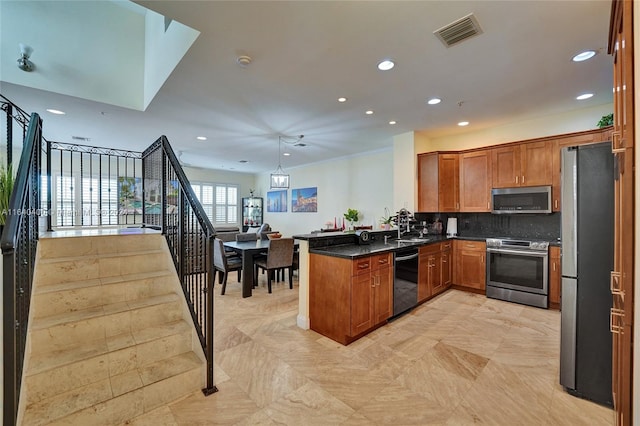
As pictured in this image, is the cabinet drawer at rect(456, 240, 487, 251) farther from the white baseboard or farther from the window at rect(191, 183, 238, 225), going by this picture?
the window at rect(191, 183, 238, 225)

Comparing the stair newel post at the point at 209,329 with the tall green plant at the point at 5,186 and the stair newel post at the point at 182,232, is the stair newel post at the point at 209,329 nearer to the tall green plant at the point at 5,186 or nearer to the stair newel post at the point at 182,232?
the stair newel post at the point at 182,232

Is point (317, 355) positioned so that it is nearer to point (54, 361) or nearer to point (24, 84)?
point (54, 361)

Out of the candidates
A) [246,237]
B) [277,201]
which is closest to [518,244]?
[246,237]

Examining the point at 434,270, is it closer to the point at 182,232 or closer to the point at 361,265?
the point at 361,265

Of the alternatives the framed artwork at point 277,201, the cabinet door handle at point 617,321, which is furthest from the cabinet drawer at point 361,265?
the framed artwork at point 277,201

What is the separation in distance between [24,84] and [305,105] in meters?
3.47

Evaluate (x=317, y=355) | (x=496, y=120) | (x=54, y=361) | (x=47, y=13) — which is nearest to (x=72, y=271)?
(x=54, y=361)

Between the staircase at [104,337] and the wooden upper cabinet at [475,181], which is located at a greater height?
the wooden upper cabinet at [475,181]

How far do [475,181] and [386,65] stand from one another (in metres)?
3.01

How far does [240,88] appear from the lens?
3357 millimetres

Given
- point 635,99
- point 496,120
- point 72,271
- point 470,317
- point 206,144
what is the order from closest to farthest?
point 635,99 → point 72,271 → point 470,317 → point 496,120 → point 206,144

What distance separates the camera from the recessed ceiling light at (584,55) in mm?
2597

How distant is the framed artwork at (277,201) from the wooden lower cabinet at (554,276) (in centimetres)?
728

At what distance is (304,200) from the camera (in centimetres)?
882
